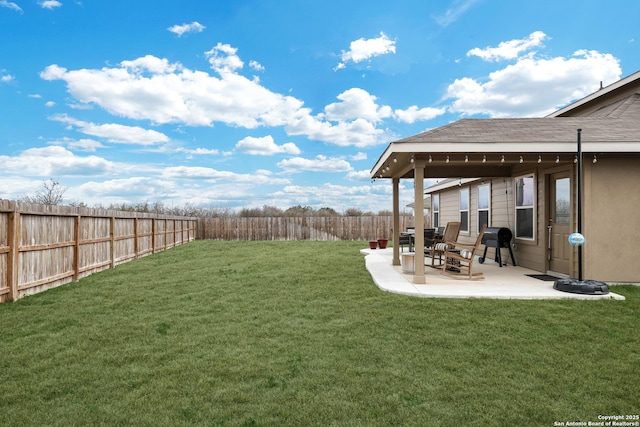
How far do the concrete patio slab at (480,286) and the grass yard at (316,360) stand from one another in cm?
28

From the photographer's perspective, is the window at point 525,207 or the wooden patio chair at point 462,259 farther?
the window at point 525,207

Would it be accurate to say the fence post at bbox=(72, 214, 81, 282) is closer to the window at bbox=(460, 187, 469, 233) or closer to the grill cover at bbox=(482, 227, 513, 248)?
the grill cover at bbox=(482, 227, 513, 248)

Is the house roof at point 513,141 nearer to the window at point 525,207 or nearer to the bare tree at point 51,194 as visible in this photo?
the window at point 525,207

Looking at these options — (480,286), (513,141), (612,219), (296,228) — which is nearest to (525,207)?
(612,219)

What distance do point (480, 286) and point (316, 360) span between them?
413 centimetres

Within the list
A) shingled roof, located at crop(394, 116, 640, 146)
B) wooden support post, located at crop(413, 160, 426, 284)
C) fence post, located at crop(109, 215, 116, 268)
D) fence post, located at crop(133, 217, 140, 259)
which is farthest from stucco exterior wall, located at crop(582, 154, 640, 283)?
fence post, located at crop(133, 217, 140, 259)

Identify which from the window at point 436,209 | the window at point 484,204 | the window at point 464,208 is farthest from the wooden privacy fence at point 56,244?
the window at point 436,209

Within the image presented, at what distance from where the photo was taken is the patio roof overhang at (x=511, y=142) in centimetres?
642

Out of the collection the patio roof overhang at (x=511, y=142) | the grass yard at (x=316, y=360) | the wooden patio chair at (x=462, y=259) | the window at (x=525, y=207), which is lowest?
the grass yard at (x=316, y=360)

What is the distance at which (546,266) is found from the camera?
26.2 ft

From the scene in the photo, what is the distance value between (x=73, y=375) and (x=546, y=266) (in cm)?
820

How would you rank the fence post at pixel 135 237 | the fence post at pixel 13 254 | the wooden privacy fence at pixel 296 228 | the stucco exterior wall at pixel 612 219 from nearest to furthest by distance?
the fence post at pixel 13 254 → the stucco exterior wall at pixel 612 219 → the fence post at pixel 135 237 → the wooden privacy fence at pixel 296 228

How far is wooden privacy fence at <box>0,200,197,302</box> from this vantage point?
6008 mm

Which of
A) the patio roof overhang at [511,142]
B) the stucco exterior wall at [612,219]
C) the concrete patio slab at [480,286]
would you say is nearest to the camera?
the concrete patio slab at [480,286]
